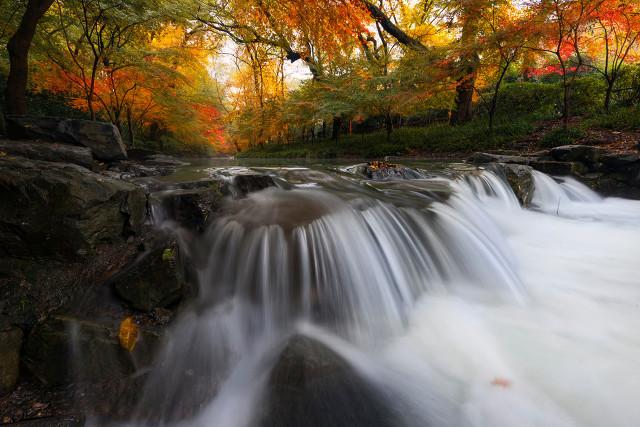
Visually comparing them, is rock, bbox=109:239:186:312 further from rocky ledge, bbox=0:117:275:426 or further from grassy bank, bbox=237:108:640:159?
grassy bank, bbox=237:108:640:159

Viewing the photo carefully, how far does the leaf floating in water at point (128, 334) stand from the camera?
1897mm

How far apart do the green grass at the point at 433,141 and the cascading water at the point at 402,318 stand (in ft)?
→ 26.8

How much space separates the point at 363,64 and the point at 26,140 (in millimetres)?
11957

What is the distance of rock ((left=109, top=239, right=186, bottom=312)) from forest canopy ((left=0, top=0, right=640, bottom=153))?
3957 mm

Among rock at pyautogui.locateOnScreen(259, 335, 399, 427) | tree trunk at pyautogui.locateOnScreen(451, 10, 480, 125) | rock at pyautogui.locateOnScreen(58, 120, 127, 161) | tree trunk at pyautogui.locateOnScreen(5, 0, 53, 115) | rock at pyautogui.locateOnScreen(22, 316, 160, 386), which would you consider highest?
tree trunk at pyautogui.locateOnScreen(451, 10, 480, 125)

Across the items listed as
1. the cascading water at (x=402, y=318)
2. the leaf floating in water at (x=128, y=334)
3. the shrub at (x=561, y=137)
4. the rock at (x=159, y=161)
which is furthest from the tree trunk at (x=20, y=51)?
the shrub at (x=561, y=137)

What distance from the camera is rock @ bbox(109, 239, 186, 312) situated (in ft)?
7.07

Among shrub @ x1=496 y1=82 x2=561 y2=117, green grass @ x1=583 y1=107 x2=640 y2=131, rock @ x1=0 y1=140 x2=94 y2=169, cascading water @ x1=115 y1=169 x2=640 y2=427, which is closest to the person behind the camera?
cascading water @ x1=115 y1=169 x2=640 y2=427

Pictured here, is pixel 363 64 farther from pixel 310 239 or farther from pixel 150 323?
pixel 150 323

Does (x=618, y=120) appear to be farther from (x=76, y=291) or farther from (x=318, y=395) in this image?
(x=76, y=291)

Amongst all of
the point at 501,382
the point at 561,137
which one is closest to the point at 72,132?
the point at 501,382

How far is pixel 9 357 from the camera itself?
1.69 meters

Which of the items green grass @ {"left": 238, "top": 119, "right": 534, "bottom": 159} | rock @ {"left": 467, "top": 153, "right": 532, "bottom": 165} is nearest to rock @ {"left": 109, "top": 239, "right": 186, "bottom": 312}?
rock @ {"left": 467, "top": 153, "right": 532, "bottom": 165}

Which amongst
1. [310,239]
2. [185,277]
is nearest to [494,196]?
[310,239]
